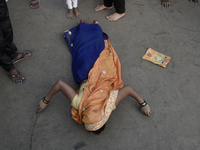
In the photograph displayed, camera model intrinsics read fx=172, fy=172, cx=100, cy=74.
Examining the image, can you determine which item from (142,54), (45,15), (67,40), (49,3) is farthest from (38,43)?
(142,54)

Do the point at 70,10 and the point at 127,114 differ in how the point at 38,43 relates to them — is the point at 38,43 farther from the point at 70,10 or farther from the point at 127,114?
the point at 127,114

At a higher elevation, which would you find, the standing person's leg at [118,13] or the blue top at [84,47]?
the standing person's leg at [118,13]

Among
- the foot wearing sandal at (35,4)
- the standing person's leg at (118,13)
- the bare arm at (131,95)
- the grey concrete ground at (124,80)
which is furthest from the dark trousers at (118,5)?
the bare arm at (131,95)

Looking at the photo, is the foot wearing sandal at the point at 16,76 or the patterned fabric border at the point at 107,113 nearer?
the patterned fabric border at the point at 107,113

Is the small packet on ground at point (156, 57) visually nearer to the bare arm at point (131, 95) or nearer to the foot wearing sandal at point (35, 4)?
the bare arm at point (131, 95)

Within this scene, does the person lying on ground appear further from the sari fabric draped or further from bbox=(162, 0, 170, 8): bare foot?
bbox=(162, 0, 170, 8): bare foot

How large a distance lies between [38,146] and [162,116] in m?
1.49

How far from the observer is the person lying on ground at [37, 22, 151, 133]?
177 centimetres

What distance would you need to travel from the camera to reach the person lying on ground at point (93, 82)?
1.77m

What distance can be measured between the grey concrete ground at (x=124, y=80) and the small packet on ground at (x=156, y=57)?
8 cm

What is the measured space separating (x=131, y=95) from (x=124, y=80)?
0.39 m

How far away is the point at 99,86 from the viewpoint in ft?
6.46

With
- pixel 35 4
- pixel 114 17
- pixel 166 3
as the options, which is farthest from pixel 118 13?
pixel 35 4

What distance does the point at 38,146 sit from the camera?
6.20ft
